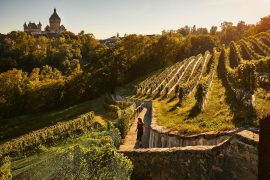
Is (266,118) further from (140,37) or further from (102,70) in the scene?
(140,37)

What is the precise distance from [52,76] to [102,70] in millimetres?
27859

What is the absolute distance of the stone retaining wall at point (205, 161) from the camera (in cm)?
966

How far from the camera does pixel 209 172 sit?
1091cm

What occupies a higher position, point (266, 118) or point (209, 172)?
point (266, 118)

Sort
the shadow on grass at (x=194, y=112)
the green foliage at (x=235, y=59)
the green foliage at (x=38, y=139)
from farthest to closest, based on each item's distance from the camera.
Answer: the green foliage at (x=235, y=59) → the green foliage at (x=38, y=139) → the shadow on grass at (x=194, y=112)

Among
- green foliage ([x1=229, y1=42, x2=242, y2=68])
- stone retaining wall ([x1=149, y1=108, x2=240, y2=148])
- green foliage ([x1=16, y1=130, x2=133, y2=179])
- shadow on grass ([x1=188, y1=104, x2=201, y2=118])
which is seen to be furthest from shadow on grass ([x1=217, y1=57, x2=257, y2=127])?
green foliage ([x1=229, y1=42, x2=242, y2=68])

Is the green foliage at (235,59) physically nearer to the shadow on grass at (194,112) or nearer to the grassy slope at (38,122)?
the shadow on grass at (194,112)

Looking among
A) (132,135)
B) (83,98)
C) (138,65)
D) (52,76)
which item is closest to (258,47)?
(138,65)

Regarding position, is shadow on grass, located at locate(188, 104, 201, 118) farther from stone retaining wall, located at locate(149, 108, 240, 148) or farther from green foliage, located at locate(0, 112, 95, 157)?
green foliage, located at locate(0, 112, 95, 157)

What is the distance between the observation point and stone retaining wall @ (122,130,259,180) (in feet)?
31.7

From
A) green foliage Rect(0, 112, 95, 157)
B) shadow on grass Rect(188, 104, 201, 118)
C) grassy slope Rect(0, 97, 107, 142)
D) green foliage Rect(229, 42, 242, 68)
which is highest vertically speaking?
green foliage Rect(229, 42, 242, 68)

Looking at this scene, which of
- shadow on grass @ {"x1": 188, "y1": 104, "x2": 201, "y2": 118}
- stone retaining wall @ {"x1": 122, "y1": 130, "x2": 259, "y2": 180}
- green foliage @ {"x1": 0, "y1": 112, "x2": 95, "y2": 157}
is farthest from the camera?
green foliage @ {"x1": 0, "y1": 112, "x2": 95, "y2": 157}

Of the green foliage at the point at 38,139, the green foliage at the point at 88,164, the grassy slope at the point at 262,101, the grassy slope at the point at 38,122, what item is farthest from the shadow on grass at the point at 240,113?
the grassy slope at the point at 38,122

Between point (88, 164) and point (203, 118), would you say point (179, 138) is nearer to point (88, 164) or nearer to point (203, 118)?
point (203, 118)
